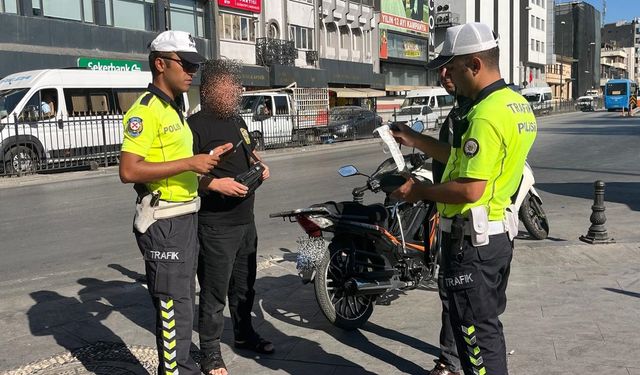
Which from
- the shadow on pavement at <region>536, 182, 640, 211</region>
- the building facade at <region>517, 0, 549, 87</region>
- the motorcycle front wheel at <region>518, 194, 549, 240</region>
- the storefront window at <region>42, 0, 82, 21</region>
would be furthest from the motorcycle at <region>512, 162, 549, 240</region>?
the building facade at <region>517, 0, 549, 87</region>

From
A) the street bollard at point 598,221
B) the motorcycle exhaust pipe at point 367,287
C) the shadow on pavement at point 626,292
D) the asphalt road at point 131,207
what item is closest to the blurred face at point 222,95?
the motorcycle exhaust pipe at point 367,287

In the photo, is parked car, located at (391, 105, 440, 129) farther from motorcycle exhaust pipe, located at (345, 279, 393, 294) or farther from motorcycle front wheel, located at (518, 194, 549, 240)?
motorcycle exhaust pipe, located at (345, 279, 393, 294)

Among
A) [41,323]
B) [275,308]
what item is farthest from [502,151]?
[41,323]

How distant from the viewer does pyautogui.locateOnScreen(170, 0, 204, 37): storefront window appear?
30397 millimetres

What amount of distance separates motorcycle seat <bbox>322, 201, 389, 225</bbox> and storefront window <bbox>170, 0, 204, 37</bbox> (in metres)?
27.7

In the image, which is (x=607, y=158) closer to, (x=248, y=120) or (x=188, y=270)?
(x=248, y=120)

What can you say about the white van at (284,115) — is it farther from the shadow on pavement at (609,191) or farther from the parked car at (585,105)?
the parked car at (585,105)

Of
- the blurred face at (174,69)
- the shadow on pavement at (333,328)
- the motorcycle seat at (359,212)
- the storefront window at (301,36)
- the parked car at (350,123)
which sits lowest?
the shadow on pavement at (333,328)

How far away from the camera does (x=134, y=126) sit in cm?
288

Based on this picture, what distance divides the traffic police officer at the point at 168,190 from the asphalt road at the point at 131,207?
3.20 meters

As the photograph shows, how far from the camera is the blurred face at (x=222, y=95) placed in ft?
11.9

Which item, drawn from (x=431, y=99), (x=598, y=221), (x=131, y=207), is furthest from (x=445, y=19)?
(x=598, y=221)

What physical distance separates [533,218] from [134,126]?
5.52 metres

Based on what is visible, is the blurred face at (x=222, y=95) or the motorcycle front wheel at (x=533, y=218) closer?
the blurred face at (x=222, y=95)
